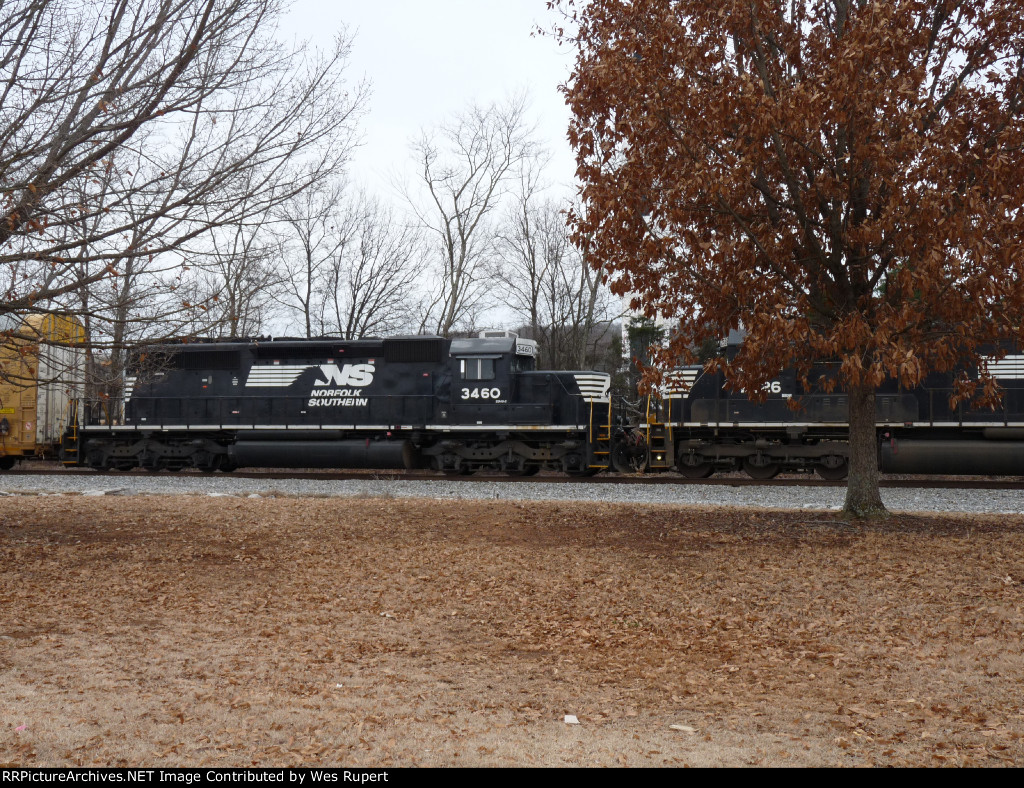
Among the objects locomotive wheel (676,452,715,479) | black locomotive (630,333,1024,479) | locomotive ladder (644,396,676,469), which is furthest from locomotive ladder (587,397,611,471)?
locomotive wheel (676,452,715,479)

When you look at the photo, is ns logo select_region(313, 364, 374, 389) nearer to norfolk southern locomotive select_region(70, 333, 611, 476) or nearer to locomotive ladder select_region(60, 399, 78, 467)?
norfolk southern locomotive select_region(70, 333, 611, 476)

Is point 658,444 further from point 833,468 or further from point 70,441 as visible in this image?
point 70,441

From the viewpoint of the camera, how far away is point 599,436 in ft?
66.0

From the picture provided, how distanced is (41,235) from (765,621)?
672cm

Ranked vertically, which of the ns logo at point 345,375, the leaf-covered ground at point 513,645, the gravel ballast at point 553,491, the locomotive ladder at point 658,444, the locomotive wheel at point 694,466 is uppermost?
the ns logo at point 345,375

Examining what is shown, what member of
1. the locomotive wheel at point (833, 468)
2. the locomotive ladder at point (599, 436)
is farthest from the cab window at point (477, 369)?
the locomotive wheel at point (833, 468)

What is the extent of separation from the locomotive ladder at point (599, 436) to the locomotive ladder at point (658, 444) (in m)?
0.86

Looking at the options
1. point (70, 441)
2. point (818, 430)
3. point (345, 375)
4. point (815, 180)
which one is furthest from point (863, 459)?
point (70, 441)

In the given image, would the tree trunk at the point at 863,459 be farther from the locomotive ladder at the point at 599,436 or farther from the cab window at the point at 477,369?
the cab window at the point at 477,369

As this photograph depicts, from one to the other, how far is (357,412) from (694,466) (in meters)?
7.85

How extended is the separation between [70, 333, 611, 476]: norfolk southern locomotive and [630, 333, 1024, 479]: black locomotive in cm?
171

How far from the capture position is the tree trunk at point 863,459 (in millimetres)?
11172

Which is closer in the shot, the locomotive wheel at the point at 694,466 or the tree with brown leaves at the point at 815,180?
the tree with brown leaves at the point at 815,180

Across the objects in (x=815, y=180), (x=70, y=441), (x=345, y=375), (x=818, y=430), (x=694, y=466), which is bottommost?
(x=694, y=466)
